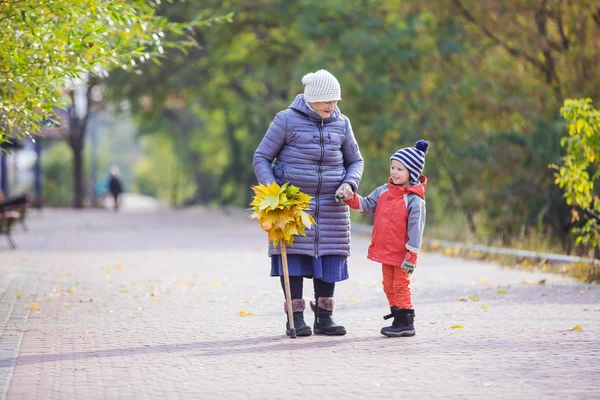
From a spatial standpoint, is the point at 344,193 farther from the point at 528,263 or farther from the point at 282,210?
the point at 528,263

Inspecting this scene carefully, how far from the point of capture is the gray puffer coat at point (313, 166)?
28.5 ft

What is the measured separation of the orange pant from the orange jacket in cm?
12

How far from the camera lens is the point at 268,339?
8641 millimetres

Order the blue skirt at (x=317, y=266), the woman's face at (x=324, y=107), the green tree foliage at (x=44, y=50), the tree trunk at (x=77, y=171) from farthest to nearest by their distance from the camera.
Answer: the tree trunk at (x=77, y=171)
the green tree foliage at (x=44, y=50)
the blue skirt at (x=317, y=266)
the woman's face at (x=324, y=107)

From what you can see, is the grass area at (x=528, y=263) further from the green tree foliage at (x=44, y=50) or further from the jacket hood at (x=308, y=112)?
the green tree foliage at (x=44, y=50)

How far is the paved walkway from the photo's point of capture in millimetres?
6621

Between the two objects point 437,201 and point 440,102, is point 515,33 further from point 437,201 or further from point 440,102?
point 437,201

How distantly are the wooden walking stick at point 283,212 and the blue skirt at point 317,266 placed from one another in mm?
186

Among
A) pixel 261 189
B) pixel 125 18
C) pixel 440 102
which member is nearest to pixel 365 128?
pixel 440 102

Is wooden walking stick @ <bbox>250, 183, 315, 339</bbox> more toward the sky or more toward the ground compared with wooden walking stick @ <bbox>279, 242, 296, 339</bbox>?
more toward the sky

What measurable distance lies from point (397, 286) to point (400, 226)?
0.46m

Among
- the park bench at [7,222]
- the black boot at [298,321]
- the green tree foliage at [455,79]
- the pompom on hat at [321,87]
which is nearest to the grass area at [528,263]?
the green tree foliage at [455,79]

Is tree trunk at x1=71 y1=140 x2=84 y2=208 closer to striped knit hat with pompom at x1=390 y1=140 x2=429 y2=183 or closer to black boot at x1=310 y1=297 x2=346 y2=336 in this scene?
black boot at x1=310 y1=297 x2=346 y2=336

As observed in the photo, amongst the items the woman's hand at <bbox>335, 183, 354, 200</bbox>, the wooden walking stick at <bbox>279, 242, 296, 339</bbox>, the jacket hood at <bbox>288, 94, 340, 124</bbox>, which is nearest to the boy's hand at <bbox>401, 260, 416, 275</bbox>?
the woman's hand at <bbox>335, 183, 354, 200</bbox>
